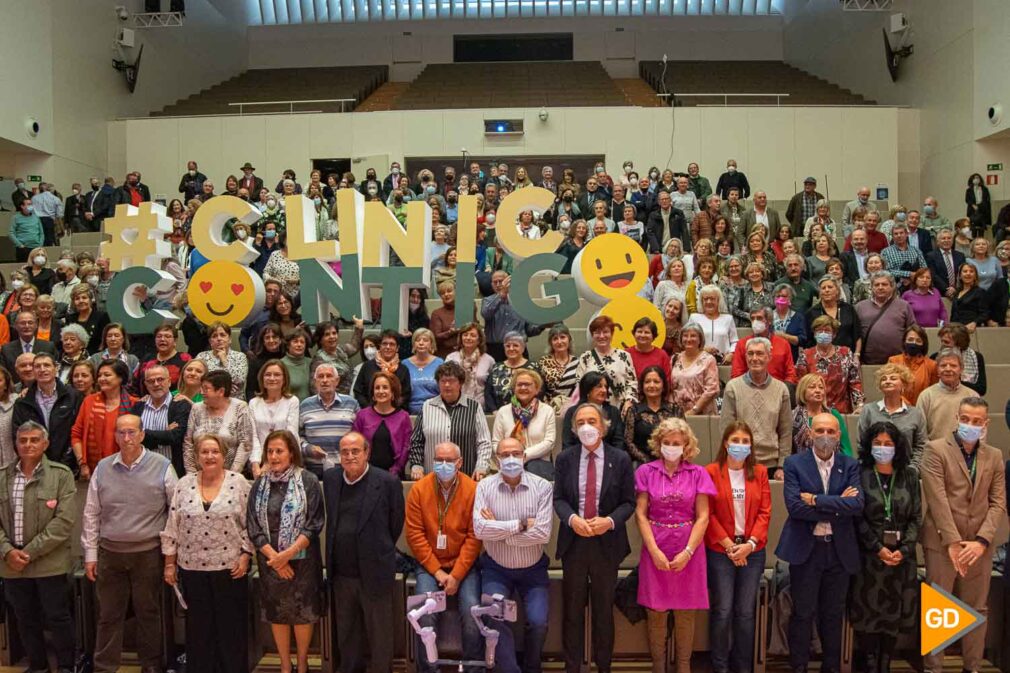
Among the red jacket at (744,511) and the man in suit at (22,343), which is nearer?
the red jacket at (744,511)

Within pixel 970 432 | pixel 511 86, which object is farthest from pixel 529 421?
pixel 511 86

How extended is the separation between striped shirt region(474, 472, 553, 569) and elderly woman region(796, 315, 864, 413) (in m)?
2.34

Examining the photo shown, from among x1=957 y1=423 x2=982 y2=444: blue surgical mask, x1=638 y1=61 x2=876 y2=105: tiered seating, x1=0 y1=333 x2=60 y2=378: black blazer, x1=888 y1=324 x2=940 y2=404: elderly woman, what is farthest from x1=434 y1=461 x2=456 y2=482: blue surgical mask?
x1=638 y1=61 x2=876 y2=105: tiered seating

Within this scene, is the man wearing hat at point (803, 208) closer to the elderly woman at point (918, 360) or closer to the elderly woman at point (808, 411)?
the elderly woman at point (918, 360)

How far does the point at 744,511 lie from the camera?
4.79 metres

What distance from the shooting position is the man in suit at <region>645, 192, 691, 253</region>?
35.8 feet

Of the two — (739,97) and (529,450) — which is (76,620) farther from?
(739,97)

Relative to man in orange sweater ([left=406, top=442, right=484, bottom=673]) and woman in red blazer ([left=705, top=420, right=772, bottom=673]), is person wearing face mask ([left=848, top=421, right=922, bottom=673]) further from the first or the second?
man in orange sweater ([left=406, top=442, right=484, bottom=673])

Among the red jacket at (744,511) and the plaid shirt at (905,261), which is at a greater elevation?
the plaid shirt at (905,261)

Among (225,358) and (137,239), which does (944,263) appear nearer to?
(225,358)

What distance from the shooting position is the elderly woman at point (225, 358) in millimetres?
6434

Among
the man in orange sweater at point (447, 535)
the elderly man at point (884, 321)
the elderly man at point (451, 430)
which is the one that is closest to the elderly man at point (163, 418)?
the elderly man at point (451, 430)

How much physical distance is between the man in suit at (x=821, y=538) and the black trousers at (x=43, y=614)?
363 centimetres

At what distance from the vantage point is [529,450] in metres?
5.20
